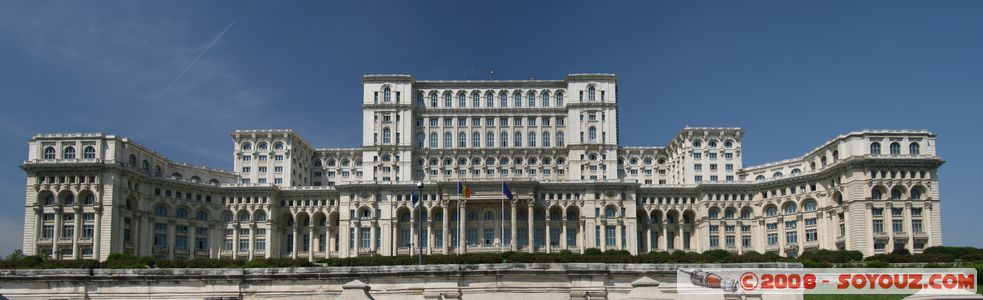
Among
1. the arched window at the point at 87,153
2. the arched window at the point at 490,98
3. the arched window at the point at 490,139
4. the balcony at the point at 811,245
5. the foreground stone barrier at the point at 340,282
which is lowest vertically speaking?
the foreground stone barrier at the point at 340,282

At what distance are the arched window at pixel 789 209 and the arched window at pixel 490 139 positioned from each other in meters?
54.3

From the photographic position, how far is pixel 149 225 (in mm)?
131250

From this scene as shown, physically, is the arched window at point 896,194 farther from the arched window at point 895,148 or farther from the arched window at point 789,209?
the arched window at point 789,209

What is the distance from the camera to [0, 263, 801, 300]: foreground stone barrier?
46969 mm

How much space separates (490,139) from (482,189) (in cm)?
2401

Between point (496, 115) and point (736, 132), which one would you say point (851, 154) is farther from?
point (496, 115)

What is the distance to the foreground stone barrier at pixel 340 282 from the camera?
154ft

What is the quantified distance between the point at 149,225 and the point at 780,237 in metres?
102

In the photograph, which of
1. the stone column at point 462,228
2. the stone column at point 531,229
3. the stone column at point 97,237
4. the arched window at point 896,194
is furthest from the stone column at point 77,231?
the arched window at point 896,194

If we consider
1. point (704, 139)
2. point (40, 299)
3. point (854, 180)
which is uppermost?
point (704, 139)

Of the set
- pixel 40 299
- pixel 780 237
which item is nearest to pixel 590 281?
pixel 40 299

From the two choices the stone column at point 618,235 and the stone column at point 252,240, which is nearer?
the stone column at point 618,235

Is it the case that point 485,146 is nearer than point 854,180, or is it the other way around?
point 854,180

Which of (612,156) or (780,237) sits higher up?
(612,156)
